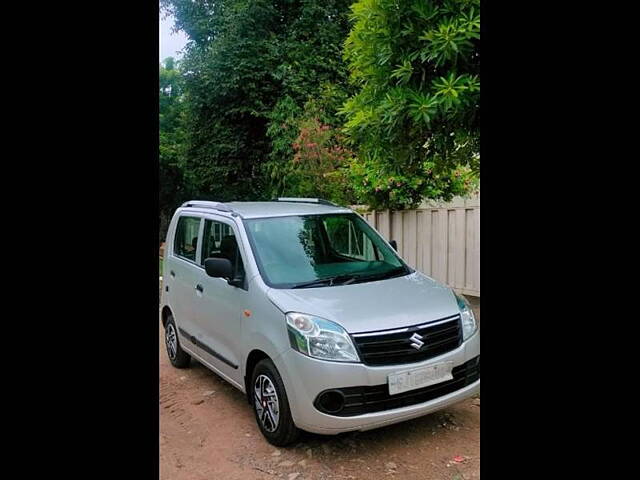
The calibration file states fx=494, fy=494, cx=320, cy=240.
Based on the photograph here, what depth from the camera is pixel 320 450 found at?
323cm

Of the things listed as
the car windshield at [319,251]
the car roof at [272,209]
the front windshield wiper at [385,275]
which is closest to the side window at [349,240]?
the car windshield at [319,251]

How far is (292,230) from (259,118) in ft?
36.7

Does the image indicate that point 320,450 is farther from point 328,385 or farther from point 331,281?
point 331,281

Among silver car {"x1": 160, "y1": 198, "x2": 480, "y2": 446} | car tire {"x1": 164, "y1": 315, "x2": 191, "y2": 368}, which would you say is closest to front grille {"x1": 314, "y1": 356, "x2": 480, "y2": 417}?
silver car {"x1": 160, "y1": 198, "x2": 480, "y2": 446}

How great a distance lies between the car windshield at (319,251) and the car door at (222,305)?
214 millimetres

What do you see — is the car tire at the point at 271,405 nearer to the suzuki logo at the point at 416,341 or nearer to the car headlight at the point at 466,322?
the suzuki logo at the point at 416,341

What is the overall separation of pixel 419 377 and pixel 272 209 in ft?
6.30

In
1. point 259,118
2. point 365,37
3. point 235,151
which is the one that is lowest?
point 365,37

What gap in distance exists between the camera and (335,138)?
9719 millimetres

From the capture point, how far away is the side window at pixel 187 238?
4676 mm

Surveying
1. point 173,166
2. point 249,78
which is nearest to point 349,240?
point 249,78
